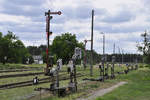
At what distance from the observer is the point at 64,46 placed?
72.8 m

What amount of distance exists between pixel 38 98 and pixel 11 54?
5669 cm

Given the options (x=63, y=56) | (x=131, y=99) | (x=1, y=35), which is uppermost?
(x=1, y=35)

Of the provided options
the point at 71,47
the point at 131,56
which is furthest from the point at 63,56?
the point at 131,56

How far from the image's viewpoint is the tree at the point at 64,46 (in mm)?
72219

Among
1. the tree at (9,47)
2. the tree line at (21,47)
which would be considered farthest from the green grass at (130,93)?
the tree at (9,47)

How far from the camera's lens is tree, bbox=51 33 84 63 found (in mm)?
72219

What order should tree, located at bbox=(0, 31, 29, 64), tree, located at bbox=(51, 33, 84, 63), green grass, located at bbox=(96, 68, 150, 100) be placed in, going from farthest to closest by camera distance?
tree, located at bbox=(51, 33, 84, 63), tree, located at bbox=(0, 31, 29, 64), green grass, located at bbox=(96, 68, 150, 100)

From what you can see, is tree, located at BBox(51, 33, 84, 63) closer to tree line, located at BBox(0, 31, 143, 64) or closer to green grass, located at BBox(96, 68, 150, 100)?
tree line, located at BBox(0, 31, 143, 64)

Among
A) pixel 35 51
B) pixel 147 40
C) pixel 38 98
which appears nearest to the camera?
pixel 38 98

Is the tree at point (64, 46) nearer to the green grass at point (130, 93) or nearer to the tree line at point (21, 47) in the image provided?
the tree line at point (21, 47)

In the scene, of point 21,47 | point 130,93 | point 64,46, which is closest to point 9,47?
point 21,47

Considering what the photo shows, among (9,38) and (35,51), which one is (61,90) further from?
(35,51)

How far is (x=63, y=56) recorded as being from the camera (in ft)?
239

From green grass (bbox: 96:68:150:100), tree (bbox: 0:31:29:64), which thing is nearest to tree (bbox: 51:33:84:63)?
tree (bbox: 0:31:29:64)
